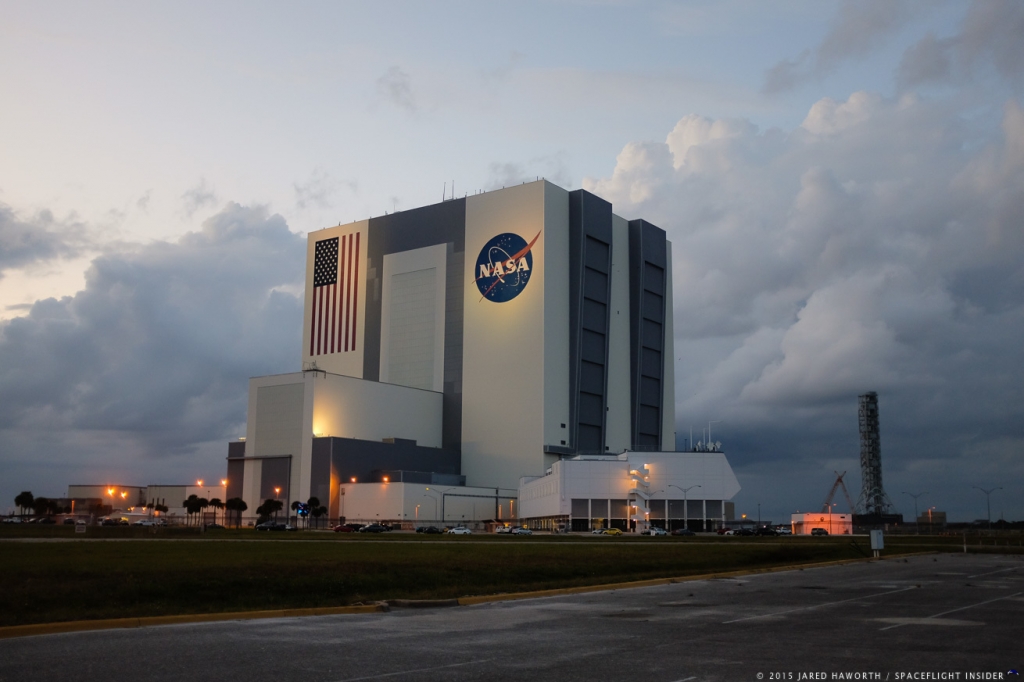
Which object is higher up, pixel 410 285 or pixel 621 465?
pixel 410 285

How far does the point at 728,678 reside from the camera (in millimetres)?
14828

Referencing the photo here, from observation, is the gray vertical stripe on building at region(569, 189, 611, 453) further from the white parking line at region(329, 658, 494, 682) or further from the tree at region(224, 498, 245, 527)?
the white parking line at region(329, 658, 494, 682)

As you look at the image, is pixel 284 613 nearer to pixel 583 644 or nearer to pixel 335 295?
pixel 583 644

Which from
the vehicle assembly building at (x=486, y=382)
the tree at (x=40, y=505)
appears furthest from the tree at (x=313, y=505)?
the tree at (x=40, y=505)

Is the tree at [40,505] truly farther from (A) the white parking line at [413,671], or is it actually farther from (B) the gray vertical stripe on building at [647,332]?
(A) the white parking line at [413,671]

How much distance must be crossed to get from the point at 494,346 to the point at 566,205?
81.0ft

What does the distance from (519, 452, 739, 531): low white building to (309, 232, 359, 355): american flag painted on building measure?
170 ft

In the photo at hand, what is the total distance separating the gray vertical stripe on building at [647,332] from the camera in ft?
509

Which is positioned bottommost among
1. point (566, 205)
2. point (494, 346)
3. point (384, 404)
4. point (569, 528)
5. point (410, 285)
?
point (569, 528)

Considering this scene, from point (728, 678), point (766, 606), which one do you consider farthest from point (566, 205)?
point (728, 678)

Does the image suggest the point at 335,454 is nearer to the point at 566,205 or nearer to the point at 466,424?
the point at 466,424

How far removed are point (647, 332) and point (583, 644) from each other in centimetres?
14260

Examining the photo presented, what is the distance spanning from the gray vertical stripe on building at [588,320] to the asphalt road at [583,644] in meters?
112

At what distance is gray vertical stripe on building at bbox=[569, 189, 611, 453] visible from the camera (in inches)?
5566
